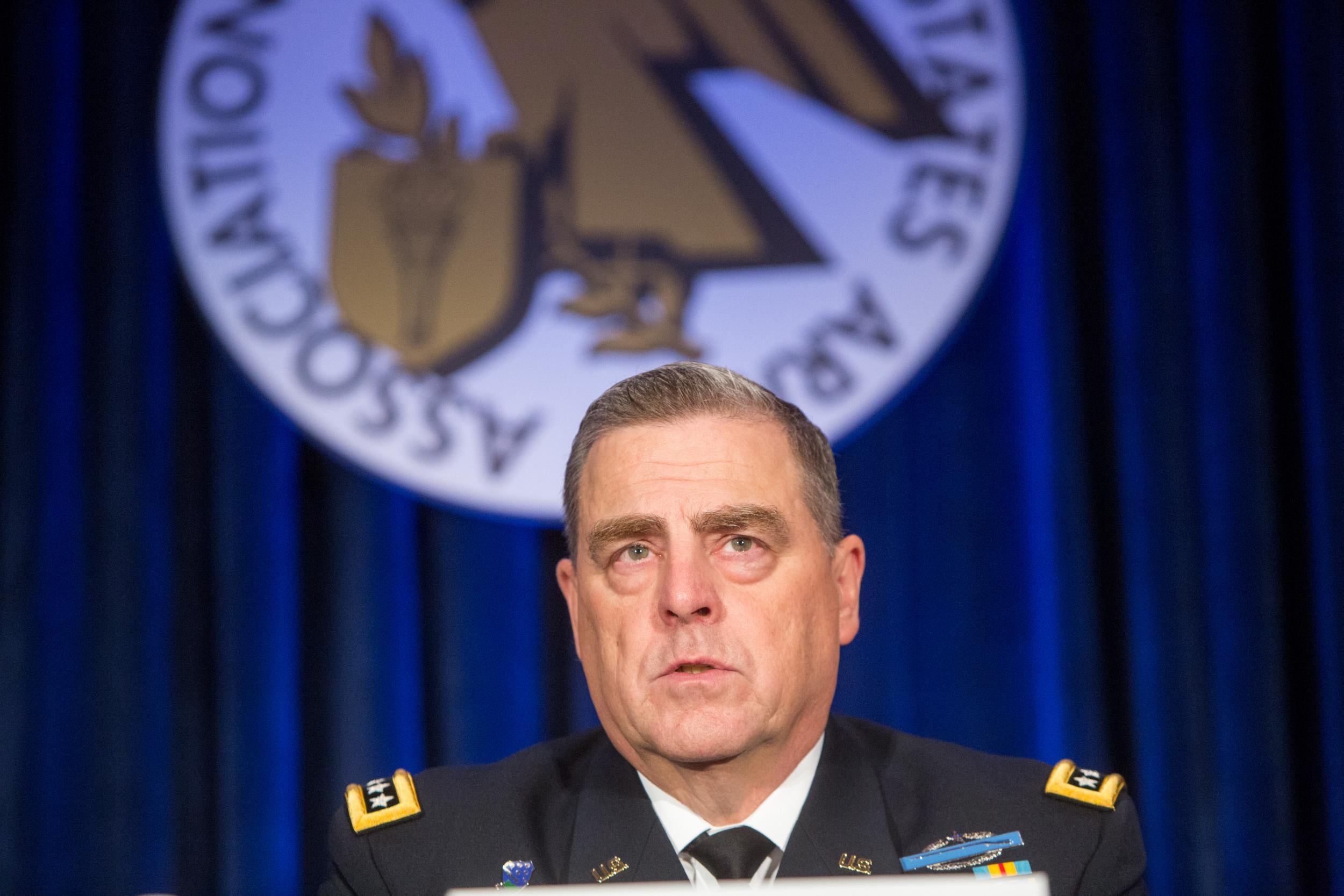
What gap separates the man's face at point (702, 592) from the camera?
1529 millimetres

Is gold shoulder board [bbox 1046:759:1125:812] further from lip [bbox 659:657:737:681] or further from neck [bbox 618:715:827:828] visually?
lip [bbox 659:657:737:681]

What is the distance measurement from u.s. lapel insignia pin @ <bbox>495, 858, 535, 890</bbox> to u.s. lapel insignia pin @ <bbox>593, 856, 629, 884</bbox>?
0.09 meters

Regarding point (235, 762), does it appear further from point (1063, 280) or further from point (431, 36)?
point (1063, 280)

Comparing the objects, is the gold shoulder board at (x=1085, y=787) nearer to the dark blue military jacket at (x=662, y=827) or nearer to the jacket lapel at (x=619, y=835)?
the dark blue military jacket at (x=662, y=827)

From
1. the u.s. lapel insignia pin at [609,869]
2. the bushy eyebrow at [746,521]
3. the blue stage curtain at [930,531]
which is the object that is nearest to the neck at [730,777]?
the u.s. lapel insignia pin at [609,869]

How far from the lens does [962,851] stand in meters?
1.71

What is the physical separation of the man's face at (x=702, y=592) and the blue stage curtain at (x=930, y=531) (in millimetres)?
1231

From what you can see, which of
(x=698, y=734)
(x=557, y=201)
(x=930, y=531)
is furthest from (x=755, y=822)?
(x=557, y=201)

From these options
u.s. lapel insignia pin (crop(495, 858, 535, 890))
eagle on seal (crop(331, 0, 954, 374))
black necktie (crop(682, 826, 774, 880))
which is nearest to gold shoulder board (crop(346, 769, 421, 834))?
u.s. lapel insignia pin (crop(495, 858, 535, 890))

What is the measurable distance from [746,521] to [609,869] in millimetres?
492

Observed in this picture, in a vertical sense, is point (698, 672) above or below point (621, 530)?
below

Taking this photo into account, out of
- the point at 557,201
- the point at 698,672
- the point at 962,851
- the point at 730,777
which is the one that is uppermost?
the point at 557,201

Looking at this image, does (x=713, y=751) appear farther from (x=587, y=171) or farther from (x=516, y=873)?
(x=587, y=171)

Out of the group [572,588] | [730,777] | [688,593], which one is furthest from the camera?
[572,588]
